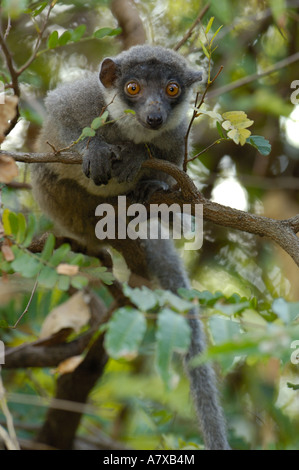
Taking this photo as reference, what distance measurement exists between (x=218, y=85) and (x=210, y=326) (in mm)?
5266

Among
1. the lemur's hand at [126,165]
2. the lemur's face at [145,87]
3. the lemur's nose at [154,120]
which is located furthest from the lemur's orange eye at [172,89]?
the lemur's hand at [126,165]

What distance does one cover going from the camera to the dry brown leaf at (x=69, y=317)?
2.18m

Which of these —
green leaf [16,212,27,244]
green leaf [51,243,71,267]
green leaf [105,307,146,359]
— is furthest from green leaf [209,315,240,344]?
green leaf [16,212,27,244]

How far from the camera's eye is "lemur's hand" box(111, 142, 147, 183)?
4.05 metres

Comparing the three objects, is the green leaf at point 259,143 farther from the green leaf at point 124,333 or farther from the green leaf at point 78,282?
the green leaf at point 124,333

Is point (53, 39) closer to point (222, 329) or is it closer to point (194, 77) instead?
point (194, 77)

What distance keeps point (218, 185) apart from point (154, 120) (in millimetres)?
3034

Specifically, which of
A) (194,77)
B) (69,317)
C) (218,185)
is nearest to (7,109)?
(69,317)

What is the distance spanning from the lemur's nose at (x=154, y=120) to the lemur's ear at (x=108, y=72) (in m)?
0.61

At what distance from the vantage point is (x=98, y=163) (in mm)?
3785

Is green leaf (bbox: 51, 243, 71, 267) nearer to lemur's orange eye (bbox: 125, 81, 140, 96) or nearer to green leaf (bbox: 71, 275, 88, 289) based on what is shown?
→ green leaf (bbox: 71, 275, 88, 289)

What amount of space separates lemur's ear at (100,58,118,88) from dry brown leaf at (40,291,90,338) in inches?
94.8

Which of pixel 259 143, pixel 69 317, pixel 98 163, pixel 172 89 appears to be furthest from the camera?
pixel 172 89

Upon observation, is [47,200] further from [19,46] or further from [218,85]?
[218,85]
